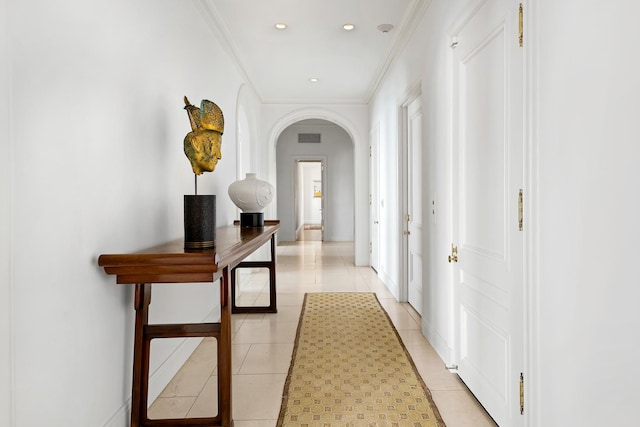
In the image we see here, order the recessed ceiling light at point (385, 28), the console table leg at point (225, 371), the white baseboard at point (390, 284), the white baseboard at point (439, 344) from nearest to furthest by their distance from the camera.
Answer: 1. the console table leg at point (225, 371)
2. the white baseboard at point (439, 344)
3. the recessed ceiling light at point (385, 28)
4. the white baseboard at point (390, 284)

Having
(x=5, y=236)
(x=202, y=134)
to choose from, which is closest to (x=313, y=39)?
(x=202, y=134)

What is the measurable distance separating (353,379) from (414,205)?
2140 mm

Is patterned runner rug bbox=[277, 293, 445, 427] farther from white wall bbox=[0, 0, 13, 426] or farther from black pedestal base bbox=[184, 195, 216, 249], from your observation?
white wall bbox=[0, 0, 13, 426]

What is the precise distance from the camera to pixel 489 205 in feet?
7.09

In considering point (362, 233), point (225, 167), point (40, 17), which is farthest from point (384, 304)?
point (40, 17)

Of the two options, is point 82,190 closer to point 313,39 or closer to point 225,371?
point 225,371

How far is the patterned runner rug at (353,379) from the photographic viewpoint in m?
2.15

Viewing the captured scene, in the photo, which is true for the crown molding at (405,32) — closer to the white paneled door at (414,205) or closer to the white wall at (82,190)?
the white paneled door at (414,205)

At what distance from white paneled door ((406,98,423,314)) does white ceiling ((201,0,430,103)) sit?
2.66 ft

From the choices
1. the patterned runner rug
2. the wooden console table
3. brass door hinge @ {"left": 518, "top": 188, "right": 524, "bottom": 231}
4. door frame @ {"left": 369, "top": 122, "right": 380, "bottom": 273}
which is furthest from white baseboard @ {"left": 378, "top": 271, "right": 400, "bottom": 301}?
brass door hinge @ {"left": 518, "top": 188, "right": 524, "bottom": 231}

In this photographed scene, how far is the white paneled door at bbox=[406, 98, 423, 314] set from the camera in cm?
406

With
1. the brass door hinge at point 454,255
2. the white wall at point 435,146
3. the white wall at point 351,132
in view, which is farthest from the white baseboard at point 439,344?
the white wall at point 351,132

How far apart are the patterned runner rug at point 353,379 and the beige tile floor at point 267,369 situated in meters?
0.08

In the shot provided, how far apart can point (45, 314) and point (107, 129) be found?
0.84 m
